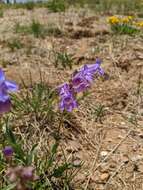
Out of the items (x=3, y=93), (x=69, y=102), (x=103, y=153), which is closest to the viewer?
(x=3, y=93)

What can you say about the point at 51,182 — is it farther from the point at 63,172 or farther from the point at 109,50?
the point at 109,50

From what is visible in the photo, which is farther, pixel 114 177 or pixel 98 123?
pixel 98 123

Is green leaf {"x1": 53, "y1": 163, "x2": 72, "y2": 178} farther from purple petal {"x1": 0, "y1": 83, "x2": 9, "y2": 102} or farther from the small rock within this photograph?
purple petal {"x1": 0, "y1": 83, "x2": 9, "y2": 102}

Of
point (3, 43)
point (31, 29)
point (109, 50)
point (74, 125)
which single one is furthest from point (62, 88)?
point (31, 29)

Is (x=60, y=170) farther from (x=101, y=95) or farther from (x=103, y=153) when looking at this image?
(x=101, y=95)

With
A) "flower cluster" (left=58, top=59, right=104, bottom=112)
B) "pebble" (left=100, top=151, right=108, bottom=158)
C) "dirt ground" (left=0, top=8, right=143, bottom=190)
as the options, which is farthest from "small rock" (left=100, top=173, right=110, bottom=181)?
"flower cluster" (left=58, top=59, right=104, bottom=112)

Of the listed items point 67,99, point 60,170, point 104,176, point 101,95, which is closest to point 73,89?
point 67,99

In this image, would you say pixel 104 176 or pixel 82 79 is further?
pixel 104 176

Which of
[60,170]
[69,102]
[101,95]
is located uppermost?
[69,102]
